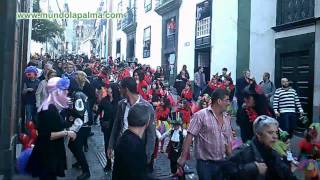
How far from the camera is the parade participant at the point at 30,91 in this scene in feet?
38.2

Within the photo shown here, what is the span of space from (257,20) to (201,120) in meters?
14.2

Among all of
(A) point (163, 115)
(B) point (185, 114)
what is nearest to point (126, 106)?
(B) point (185, 114)

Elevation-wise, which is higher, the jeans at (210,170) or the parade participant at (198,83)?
the parade participant at (198,83)

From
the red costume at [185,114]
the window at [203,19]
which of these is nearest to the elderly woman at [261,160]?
the red costume at [185,114]

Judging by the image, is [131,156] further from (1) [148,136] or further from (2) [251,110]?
(2) [251,110]

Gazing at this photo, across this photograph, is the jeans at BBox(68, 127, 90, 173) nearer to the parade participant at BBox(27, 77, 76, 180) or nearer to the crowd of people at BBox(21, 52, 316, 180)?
the crowd of people at BBox(21, 52, 316, 180)

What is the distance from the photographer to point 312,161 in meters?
6.11

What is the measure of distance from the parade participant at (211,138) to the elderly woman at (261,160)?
44.8 inches

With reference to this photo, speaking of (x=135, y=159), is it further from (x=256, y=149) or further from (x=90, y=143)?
(x=90, y=143)

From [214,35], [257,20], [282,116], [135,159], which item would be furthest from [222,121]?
[214,35]

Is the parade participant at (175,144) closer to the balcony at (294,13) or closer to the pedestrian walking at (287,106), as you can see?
the pedestrian walking at (287,106)

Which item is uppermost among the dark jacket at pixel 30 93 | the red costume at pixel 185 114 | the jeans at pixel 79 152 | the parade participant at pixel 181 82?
the parade participant at pixel 181 82

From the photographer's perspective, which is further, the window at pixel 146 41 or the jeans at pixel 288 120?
the window at pixel 146 41

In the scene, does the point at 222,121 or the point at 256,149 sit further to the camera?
the point at 222,121
